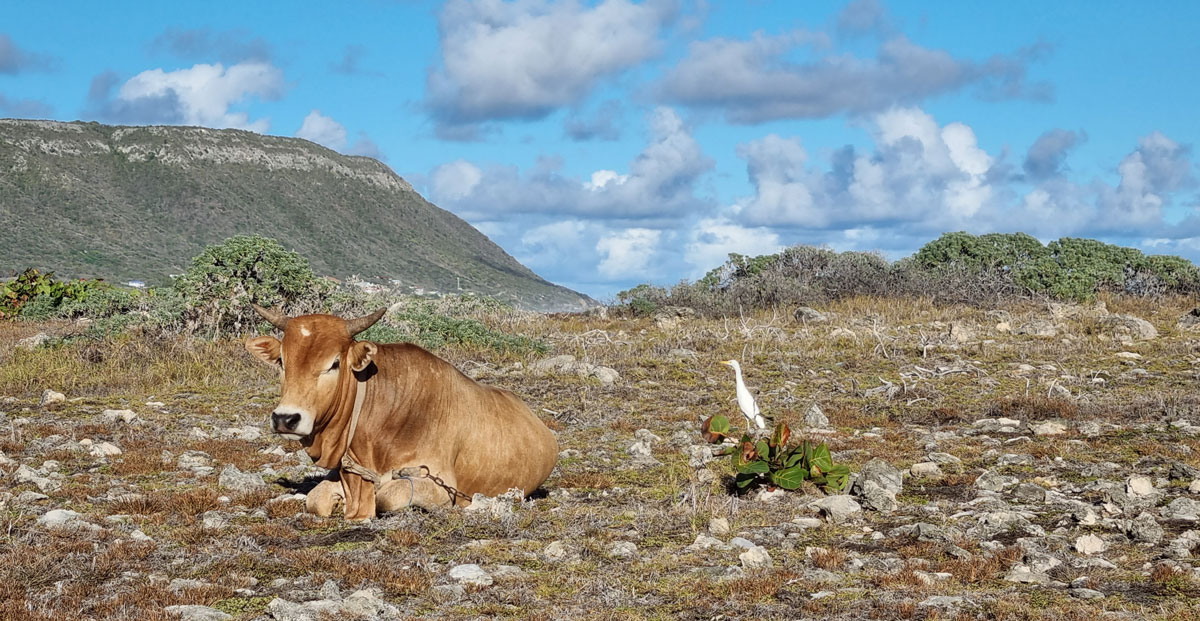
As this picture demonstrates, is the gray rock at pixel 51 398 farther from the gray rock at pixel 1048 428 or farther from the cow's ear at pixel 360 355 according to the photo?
the gray rock at pixel 1048 428

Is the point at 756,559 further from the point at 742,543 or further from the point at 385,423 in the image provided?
the point at 385,423

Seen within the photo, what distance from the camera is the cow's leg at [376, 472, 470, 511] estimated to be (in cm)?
738

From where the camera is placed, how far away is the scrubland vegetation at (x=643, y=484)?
5.56 metres

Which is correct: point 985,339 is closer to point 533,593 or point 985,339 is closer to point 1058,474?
point 1058,474

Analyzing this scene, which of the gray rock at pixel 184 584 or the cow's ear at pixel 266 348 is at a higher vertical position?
the cow's ear at pixel 266 348

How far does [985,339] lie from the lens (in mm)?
20266

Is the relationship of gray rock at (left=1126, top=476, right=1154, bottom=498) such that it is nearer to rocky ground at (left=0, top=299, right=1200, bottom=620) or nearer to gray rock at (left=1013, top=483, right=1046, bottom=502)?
rocky ground at (left=0, top=299, right=1200, bottom=620)

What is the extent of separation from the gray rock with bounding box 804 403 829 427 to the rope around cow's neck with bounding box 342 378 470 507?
580 centimetres

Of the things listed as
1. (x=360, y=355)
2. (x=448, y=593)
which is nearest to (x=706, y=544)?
(x=448, y=593)

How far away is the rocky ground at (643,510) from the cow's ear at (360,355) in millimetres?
1112

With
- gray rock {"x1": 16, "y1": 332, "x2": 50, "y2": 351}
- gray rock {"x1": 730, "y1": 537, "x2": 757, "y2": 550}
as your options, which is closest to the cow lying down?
gray rock {"x1": 730, "y1": 537, "x2": 757, "y2": 550}

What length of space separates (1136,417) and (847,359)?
6.24 metres

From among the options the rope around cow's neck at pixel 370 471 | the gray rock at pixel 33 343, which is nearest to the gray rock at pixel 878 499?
the rope around cow's neck at pixel 370 471

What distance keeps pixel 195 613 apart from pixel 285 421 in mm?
1764
